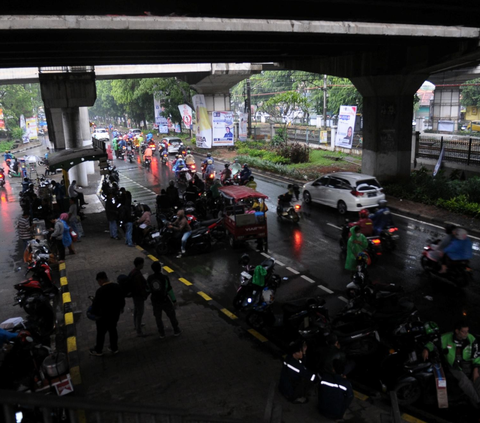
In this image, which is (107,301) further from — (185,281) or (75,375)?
(185,281)

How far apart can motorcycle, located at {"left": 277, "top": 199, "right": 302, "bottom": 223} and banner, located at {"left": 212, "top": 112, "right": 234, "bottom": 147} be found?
25.7 metres

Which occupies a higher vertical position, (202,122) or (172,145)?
(202,122)

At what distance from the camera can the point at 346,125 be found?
3397 centimetres

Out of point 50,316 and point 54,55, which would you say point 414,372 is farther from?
point 54,55

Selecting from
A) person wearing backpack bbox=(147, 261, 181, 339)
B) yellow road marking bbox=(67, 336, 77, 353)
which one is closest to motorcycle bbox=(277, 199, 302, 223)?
person wearing backpack bbox=(147, 261, 181, 339)

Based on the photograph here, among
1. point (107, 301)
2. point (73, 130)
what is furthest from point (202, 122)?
point (107, 301)

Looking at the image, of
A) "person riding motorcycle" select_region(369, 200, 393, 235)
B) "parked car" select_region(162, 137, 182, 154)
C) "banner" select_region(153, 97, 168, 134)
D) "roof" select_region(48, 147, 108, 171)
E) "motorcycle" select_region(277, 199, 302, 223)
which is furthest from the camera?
"banner" select_region(153, 97, 168, 134)

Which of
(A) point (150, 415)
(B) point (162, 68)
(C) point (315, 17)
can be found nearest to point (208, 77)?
(B) point (162, 68)

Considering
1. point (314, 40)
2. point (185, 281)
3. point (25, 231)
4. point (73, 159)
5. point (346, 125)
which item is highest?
point (314, 40)

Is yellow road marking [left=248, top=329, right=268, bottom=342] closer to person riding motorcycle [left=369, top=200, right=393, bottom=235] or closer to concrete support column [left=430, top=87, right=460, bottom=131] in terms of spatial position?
person riding motorcycle [left=369, top=200, right=393, bottom=235]

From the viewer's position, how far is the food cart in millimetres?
14562

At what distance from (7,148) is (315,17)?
58365 millimetres

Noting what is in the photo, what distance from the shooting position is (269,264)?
10406 mm

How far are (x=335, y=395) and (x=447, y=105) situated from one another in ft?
192
